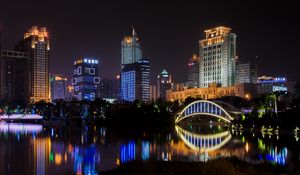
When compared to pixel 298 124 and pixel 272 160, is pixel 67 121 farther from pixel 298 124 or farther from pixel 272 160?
pixel 272 160

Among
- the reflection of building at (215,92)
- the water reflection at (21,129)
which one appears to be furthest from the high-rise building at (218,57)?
the water reflection at (21,129)

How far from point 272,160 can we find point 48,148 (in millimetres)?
31622

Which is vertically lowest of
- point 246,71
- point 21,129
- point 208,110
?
point 21,129

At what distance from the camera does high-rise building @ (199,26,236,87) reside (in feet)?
566

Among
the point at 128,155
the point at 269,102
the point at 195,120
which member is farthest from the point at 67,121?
the point at 128,155

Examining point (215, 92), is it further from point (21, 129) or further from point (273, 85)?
point (21, 129)

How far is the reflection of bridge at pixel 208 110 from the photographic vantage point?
358 feet

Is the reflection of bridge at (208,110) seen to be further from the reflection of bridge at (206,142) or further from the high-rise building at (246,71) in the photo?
the high-rise building at (246,71)

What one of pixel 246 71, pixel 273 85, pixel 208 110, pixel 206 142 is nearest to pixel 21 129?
pixel 208 110

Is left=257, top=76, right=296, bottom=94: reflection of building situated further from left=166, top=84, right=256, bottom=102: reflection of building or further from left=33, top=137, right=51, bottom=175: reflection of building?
left=33, top=137, right=51, bottom=175: reflection of building

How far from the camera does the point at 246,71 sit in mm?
186000

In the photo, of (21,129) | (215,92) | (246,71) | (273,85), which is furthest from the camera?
(246,71)

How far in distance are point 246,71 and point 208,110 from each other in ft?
257

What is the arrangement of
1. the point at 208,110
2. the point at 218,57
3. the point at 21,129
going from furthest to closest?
the point at 218,57, the point at 208,110, the point at 21,129
